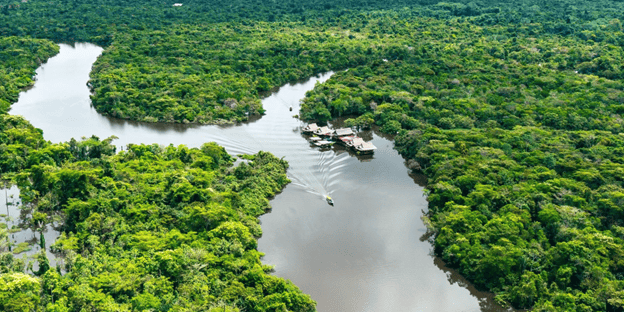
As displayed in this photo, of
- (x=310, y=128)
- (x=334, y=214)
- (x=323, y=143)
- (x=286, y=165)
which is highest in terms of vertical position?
(x=310, y=128)

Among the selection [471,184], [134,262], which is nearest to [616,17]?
[471,184]

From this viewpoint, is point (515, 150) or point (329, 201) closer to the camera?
point (329, 201)

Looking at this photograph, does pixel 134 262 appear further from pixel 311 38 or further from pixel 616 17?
pixel 616 17

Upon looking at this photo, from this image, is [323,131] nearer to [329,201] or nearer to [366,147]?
[366,147]

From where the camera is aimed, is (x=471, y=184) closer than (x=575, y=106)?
Yes

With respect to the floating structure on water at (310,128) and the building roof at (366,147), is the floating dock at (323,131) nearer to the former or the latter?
the floating structure on water at (310,128)

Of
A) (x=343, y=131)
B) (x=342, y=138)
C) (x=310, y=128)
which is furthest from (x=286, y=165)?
(x=343, y=131)
